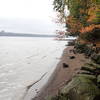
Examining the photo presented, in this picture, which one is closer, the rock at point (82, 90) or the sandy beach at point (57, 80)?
the rock at point (82, 90)

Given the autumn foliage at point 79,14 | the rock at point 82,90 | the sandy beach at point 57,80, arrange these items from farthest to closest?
the autumn foliage at point 79,14 < the sandy beach at point 57,80 < the rock at point 82,90

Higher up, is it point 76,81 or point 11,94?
point 76,81

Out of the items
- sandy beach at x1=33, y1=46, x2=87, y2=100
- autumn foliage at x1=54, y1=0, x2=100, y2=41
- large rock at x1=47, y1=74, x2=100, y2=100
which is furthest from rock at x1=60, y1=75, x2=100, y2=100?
autumn foliage at x1=54, y1=0, x2=100, y2=41

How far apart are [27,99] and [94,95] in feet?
20.0

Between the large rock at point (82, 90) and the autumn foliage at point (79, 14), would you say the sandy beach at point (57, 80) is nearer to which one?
the large rock at point (82, 90)

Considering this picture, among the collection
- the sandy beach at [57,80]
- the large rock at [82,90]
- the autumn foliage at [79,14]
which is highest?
the autumn foliage at [79,14]

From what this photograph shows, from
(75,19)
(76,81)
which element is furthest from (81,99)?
(75,19)

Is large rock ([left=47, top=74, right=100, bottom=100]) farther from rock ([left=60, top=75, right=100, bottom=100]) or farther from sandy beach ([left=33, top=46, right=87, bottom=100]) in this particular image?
sandy beach ([left=33, top=46, right=87, bottom=100])

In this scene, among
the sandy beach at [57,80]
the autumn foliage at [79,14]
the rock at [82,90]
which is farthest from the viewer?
the autumn foliage at [79,14]

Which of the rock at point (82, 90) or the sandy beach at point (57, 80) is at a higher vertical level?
the rock at point (82, 90)

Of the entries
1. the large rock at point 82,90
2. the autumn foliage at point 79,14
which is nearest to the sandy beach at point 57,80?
the large rock at point 82,90

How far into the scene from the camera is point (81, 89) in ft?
21.4

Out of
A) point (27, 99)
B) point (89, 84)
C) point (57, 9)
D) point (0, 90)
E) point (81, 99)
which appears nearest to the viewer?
point (81, 99)

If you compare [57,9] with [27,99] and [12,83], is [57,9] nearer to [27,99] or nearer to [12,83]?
[12,83]
